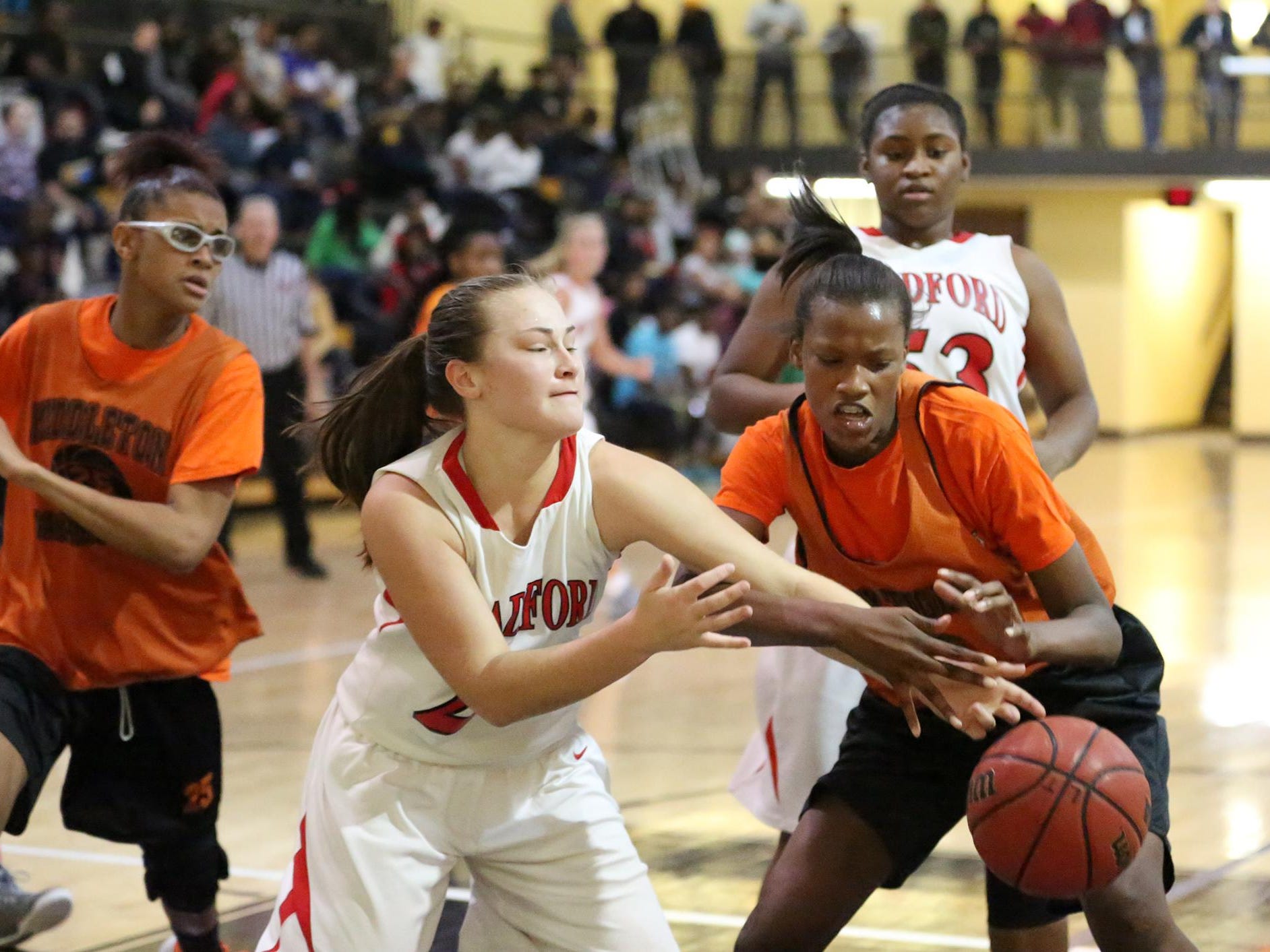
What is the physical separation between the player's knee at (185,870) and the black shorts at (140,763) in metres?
0.02

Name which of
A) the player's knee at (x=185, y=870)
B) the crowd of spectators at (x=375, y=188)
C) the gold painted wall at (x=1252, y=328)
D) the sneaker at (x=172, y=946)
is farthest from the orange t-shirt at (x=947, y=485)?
the gold painted wall at (x=1252, y=328)

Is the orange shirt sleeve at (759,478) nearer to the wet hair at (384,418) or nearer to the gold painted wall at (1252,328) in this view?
the wet hair at (384,418)

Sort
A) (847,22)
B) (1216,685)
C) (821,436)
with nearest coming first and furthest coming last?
(821,436)
(1216,685)
(847,22)

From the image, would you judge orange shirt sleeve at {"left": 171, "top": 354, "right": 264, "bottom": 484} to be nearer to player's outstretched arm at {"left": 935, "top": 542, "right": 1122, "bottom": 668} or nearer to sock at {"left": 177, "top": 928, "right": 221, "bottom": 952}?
sock at {"left": 177, "top": 928, "right": 221, "bottom": 952}

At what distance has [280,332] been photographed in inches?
355

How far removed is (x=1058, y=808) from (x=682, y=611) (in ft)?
2.45

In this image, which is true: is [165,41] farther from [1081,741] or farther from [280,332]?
[1081,741]

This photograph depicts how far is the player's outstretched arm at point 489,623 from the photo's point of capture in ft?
8.21

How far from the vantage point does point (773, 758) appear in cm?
407

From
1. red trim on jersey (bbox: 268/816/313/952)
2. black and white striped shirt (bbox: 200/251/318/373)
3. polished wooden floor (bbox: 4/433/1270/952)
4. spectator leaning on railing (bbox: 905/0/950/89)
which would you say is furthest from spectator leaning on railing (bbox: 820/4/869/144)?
red trim on jersey (bbox: 268/816/313/952)

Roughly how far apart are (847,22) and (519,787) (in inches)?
687

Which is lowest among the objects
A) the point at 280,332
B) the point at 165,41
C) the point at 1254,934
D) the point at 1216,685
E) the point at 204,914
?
the point at 1216,685

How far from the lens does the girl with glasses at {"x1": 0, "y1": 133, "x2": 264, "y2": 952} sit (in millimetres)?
3672

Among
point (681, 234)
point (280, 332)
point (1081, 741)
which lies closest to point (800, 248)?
point (1081, 741)
